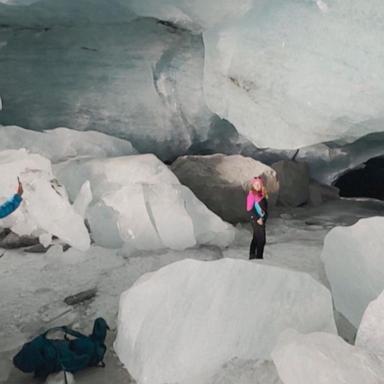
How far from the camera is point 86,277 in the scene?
17.2 ft

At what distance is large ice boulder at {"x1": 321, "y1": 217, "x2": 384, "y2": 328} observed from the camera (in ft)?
11.8

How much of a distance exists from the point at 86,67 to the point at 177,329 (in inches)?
257

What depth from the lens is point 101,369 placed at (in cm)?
342

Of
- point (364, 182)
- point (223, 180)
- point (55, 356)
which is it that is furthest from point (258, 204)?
point (364, 182)

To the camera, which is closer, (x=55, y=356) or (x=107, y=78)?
(x=55, y=356)

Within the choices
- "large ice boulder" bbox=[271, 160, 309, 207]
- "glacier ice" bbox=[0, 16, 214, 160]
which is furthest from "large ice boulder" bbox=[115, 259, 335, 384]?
"large ice boulder" bbox=[271, 160, 309, 207]

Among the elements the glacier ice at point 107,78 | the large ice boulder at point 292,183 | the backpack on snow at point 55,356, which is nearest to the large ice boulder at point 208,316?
the backpack on snow at point 55,356

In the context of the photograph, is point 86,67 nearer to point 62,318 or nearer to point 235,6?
point 235,6

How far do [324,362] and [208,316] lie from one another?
0.89 m

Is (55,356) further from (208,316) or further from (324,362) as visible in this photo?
(324,362)

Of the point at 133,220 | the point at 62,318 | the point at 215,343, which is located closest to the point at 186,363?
the point at 215,343

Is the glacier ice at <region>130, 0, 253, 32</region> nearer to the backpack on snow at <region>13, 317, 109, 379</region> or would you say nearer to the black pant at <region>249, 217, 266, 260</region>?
the black pant at <region>249, 217, 266, 260</region>

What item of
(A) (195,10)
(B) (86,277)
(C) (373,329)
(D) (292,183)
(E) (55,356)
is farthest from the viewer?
(D) (292,183)

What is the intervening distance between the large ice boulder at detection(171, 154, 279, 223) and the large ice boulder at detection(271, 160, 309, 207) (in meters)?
0.68
